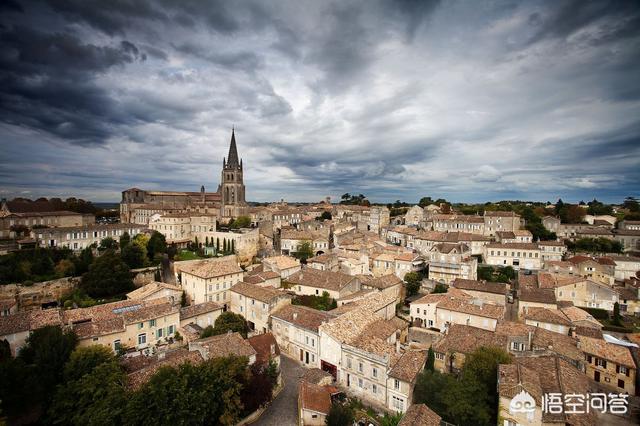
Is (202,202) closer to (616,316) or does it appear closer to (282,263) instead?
(282,263)

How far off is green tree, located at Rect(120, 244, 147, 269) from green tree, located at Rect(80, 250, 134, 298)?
13.6 ft

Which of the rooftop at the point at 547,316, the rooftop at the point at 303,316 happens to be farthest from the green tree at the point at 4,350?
the rooftop at the point at 547,316

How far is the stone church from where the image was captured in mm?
73312

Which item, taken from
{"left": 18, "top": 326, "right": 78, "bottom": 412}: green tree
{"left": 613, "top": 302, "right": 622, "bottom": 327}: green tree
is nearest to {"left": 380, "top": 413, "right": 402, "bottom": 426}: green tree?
{"left": 18, "top": 326, "right": 78, "bottom": 412}: green tree

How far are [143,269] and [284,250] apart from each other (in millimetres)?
23698

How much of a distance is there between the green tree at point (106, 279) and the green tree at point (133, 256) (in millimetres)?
4157

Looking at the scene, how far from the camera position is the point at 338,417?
19094mm

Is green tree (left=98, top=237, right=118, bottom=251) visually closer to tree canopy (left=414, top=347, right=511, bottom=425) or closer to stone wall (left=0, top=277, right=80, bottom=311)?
stone wall (left=0, top=277, right=80, bottom=311)

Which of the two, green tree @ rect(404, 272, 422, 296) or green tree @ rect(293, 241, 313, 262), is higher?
green tree @ rect(293, 241, 313, 262)

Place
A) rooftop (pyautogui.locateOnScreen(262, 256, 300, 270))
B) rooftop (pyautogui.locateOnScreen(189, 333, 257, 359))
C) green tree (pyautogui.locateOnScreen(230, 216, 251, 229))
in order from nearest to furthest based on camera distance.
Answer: rooftop (pyautogui.locateOnScreen(189, 333, 257, 359)) → rooftop (pyautogui.locateOnScreen(262, 256, 300, 270)) → green tree (pyautogui.locateOnScreen(230, 216, 251, 229))

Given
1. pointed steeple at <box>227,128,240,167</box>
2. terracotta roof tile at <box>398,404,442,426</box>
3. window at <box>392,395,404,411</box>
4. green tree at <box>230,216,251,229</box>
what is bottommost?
window at <box>392,395,404,411</box>

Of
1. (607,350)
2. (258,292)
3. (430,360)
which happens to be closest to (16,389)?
(258,292)

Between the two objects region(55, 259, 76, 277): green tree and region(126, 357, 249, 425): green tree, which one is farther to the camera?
region(55, 259, 76, 277): green tree

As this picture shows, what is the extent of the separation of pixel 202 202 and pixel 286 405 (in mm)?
71729
